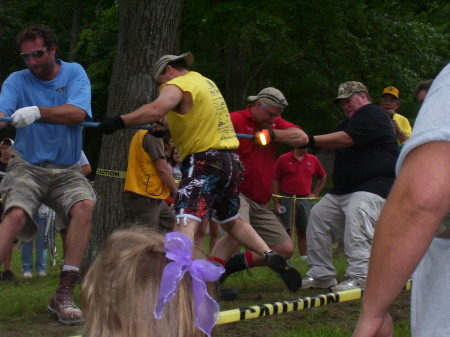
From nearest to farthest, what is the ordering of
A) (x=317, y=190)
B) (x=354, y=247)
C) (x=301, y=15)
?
(x=354, y=247)
(x=317, y=190)
(x=301, y=15)

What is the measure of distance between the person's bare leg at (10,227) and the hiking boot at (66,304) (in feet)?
1.36

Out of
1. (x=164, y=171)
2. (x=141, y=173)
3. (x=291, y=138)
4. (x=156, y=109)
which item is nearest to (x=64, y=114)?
(x=156, y=109)

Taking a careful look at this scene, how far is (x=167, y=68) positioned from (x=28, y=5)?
80.2 ft

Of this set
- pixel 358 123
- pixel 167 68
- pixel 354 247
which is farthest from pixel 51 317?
pixel 358 123

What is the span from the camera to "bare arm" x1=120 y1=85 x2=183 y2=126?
4.66 metres

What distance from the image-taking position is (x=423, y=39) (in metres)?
19.3

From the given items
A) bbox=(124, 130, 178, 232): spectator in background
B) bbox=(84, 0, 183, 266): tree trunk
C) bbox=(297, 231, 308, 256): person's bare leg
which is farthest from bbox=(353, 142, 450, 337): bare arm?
bbox=(297, 231, 308, 256): person's bare leg

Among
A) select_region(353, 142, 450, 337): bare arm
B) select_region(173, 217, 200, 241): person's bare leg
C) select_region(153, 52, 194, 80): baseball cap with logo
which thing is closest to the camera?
select_region(353, 142, 450, 337): bare arm

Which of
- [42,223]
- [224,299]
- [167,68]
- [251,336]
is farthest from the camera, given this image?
[42,223]

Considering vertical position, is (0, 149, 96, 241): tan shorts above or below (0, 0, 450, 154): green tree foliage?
below

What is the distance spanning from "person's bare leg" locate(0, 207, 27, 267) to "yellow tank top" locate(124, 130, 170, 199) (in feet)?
7.84

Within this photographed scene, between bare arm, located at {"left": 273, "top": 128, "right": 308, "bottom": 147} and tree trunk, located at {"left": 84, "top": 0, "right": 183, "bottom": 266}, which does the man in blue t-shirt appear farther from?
bare arm, located at {"left": 273, "top": 128, "right": 308, "bottom": 147}

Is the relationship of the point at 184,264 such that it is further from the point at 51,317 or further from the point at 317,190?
the point at 317,190

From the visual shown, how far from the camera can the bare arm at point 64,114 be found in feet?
15.2
